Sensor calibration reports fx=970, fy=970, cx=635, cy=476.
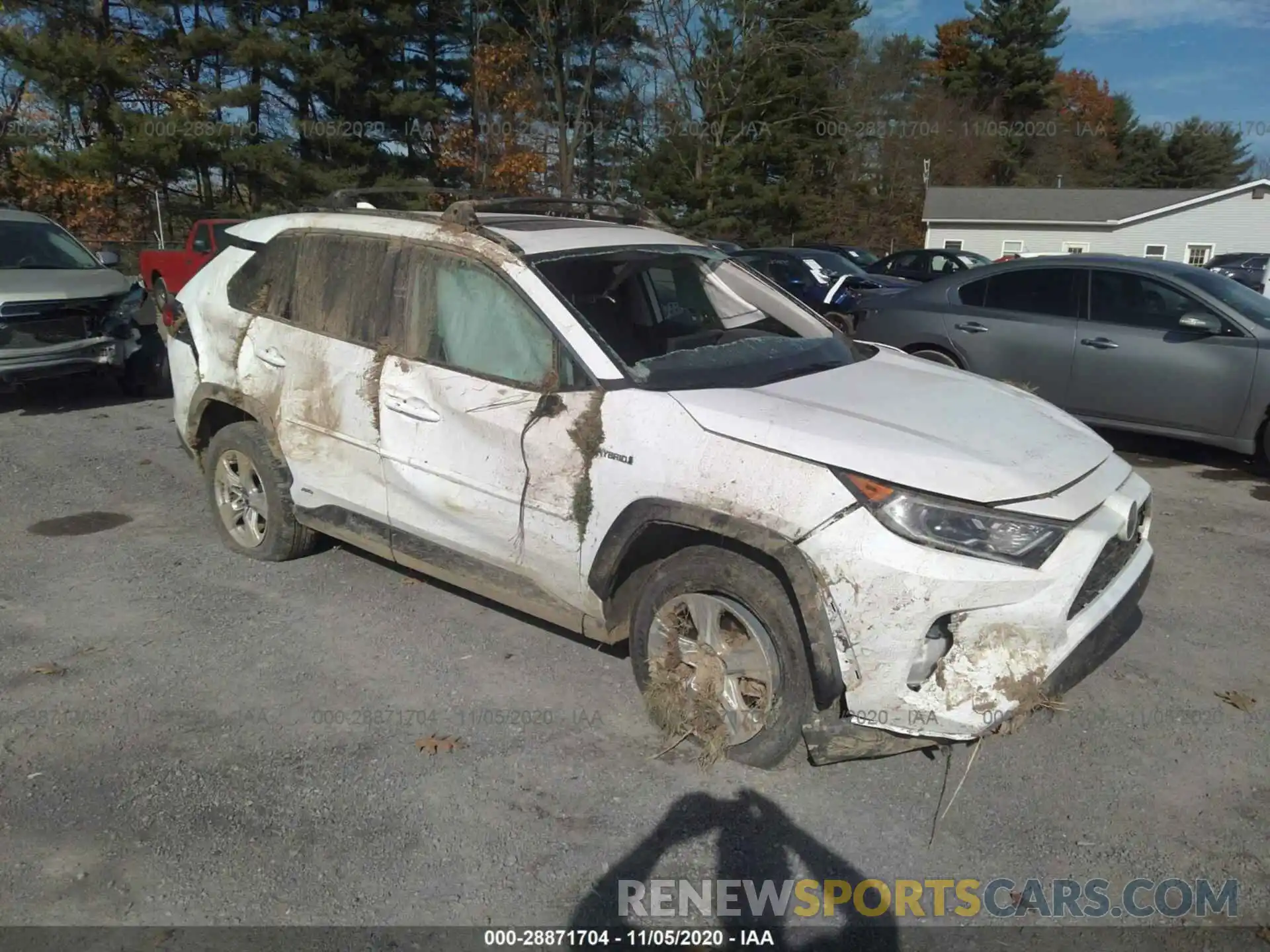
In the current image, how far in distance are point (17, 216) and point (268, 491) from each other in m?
7.14

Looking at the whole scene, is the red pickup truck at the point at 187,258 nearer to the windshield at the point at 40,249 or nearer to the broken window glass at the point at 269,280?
the windshield at the point at 40,249

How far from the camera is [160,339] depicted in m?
10.1

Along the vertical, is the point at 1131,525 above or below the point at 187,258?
below

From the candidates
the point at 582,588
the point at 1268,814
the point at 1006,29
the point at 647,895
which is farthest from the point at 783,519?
the point at 1006,29

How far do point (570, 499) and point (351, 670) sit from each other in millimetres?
1372

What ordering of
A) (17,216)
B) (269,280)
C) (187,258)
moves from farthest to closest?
(187,258)
(17,216)
(269,280)

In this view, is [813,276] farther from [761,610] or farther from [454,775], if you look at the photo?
[454,775]

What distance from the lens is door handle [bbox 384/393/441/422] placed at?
4.09 meters

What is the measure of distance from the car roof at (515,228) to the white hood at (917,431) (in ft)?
3.55

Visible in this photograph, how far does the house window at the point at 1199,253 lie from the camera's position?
39.6 meters

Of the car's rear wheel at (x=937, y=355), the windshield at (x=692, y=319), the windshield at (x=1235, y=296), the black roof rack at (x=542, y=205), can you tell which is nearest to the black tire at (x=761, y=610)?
the windshield at (x=692, y=319)

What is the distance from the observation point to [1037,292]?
26.2ft

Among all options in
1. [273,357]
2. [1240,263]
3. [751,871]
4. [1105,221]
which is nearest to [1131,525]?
[751,871]

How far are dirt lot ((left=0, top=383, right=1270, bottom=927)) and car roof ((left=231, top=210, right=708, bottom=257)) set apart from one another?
1808 millimetres
